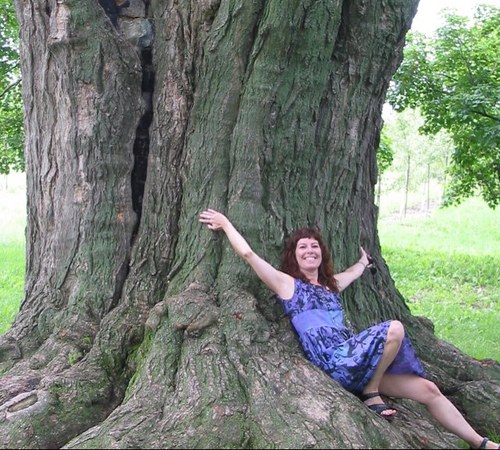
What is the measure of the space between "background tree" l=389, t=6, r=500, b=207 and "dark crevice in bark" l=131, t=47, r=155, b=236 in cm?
841

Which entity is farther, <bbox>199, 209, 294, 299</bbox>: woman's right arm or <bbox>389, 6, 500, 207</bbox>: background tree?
<bbox>389, 6, 500, 207</bbox>: background tree

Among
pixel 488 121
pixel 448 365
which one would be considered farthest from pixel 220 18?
pixel 488 121

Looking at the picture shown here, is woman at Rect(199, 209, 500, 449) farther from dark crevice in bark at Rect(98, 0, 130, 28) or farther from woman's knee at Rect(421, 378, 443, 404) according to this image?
dark crevice in bark at Rect(98, 0, 130, 28)

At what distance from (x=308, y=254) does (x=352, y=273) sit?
0.72 meters

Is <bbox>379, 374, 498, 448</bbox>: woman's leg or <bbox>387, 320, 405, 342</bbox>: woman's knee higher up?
<bbox>387, 320, 405, 342</bbox>: woman's knee

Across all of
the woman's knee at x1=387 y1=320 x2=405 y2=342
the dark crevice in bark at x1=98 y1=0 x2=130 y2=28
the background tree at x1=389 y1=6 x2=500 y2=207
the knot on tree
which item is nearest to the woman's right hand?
the knot on tree

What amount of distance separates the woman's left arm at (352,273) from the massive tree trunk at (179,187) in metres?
0.09

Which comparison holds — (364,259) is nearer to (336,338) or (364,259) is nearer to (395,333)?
(336,338)

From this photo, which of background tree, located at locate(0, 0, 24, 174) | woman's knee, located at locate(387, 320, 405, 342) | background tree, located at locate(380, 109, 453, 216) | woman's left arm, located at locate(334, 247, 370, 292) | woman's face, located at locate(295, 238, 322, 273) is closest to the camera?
woman's knee, located at locate(387, 320, 405, 342)

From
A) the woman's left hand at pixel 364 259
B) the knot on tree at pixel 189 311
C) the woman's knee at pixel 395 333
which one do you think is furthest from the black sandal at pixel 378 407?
the woman's left hand at pixel 364 259

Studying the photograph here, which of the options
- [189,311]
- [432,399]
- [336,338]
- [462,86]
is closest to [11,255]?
[462,86]

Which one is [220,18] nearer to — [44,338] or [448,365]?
[44,338]

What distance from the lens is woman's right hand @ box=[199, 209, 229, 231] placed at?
16.4 feet

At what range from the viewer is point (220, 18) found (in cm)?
509
